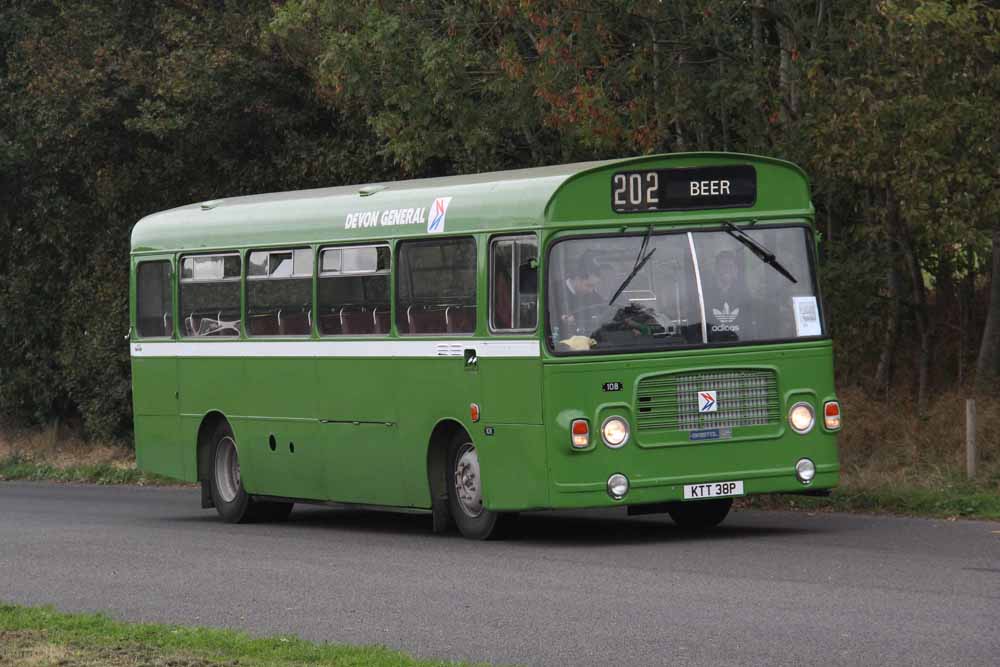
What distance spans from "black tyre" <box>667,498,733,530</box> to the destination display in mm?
2669

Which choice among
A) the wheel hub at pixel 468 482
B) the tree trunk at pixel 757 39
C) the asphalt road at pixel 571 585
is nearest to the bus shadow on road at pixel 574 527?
the asphalt road at pixel 571 585

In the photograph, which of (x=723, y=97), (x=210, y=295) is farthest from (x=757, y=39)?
(x=210, y=295)

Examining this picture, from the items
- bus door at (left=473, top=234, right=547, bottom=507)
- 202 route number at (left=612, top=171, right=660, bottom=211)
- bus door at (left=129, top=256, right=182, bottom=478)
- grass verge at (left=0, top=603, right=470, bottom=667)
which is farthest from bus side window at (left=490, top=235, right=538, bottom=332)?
bus door at (left=129, top=256, right=182, bottom=478)

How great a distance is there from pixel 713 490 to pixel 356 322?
401cm

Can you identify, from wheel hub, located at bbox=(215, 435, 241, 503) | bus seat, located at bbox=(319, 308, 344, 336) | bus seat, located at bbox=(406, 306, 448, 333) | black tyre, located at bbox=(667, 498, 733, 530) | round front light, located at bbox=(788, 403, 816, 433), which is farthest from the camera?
wheel hub, located at bbox=(215, 435, 241, 503)

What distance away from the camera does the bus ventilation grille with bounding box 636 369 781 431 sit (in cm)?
1532

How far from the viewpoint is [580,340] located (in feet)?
50.3

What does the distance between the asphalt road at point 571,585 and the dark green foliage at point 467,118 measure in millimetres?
4067

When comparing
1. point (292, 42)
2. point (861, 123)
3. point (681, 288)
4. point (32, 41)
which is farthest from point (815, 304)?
point (32, 41)

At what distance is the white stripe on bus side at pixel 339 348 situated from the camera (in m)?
15.8

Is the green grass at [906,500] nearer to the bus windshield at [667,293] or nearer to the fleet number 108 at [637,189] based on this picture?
the bus windshield at [667,293]

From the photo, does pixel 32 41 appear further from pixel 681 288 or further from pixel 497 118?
pixel 681 288

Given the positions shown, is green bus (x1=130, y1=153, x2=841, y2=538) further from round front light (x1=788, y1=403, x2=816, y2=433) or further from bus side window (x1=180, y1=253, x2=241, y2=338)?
bus side window (x1=180, y1=253, x2=241, y2=338)

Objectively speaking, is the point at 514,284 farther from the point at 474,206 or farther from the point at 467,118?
the point at 467,118
